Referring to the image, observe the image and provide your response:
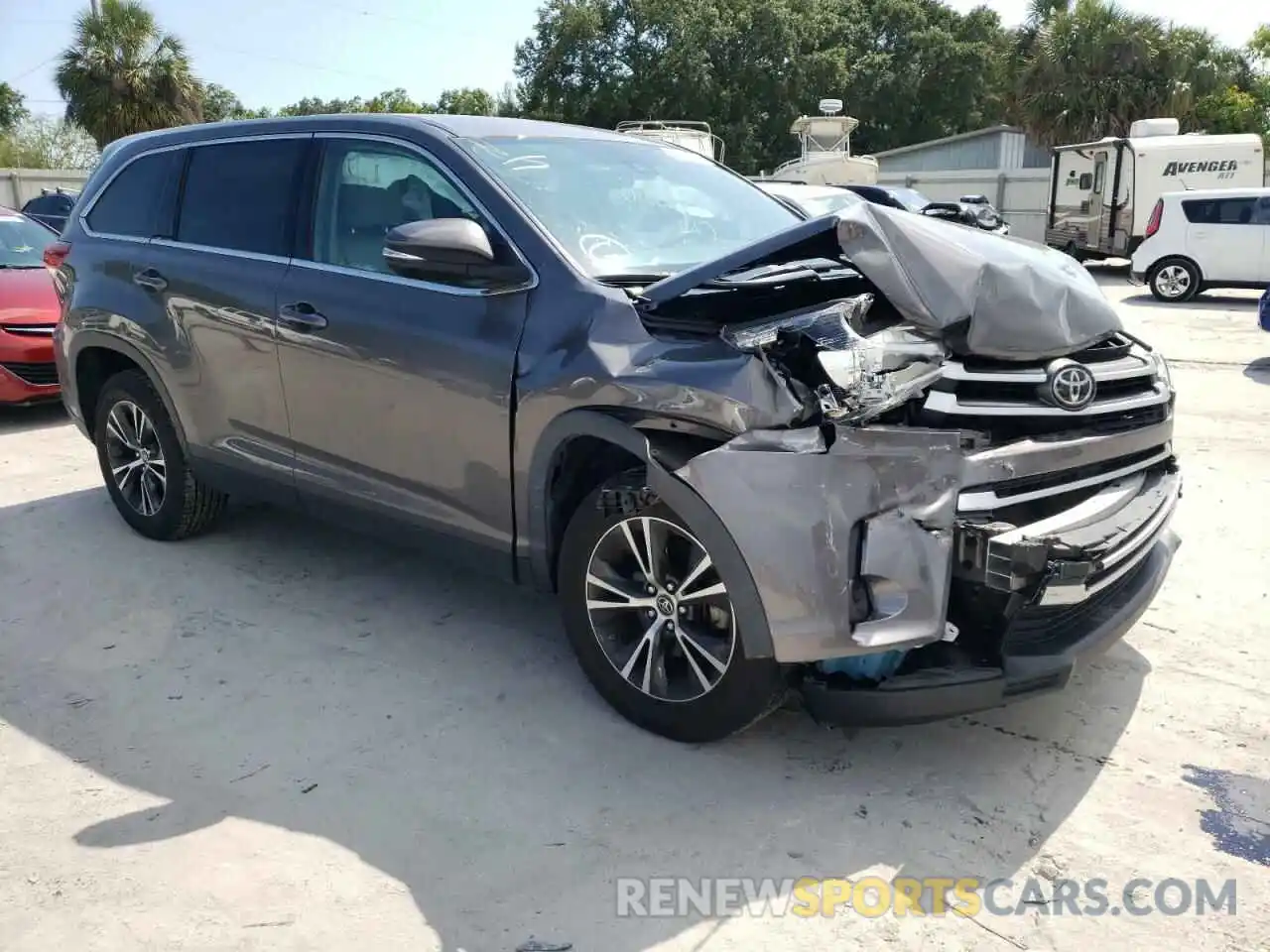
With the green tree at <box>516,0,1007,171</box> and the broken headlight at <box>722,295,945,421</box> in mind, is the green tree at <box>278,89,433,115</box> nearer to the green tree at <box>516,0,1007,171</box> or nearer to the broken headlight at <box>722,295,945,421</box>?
the green tree at <box>516,0,1007,171</box>

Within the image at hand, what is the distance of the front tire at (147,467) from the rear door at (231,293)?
0.30m

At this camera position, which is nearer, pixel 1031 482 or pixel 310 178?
pixel 1031 482

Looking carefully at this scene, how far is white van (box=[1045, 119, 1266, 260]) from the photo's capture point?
63.9ft

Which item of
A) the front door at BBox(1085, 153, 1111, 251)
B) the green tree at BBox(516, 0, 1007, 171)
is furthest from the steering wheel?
the green tree at BBox(516, 0, 1007, 171)

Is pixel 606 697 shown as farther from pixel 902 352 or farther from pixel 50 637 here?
pixel 50 637

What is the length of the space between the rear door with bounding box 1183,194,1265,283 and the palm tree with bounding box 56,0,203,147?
88.1 ft

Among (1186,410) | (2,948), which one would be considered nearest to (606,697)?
(2,948)

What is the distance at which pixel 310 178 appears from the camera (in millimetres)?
4156

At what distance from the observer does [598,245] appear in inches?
139

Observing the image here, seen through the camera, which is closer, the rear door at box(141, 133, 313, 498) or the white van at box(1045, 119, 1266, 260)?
the rear door at box(141, 133, 313, 498)

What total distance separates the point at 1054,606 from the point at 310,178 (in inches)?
123

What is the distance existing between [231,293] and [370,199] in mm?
777

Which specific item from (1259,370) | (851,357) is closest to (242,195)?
(851,357)

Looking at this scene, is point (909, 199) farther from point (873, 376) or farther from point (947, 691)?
point (947, 691)
